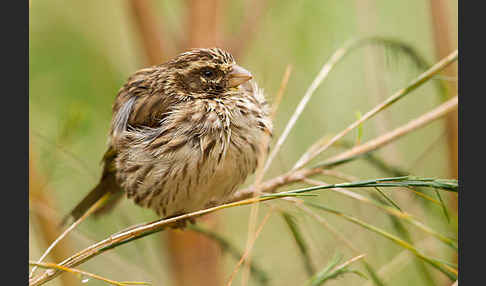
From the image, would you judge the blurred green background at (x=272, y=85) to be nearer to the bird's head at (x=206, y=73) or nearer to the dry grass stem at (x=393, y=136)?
the bird's head at (x=206, y=73)

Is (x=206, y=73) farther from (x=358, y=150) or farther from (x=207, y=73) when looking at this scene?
(x=358, y=150)

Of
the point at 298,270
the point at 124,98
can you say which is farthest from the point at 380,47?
the point at 298,270

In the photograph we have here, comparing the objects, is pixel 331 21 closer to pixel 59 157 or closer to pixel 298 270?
pixel 298 270

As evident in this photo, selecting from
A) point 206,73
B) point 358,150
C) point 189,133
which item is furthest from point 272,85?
point 358,150

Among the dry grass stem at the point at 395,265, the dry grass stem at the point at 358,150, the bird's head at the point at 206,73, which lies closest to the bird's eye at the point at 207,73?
the bird's head at the point at 206,73

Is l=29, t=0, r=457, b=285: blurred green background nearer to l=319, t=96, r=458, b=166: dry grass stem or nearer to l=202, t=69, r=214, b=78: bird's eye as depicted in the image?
l=202, t=69, r=214, b=78: bird's eye

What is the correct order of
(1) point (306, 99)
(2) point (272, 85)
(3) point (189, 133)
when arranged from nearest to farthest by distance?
(1) point (306, 99) → (3) point (189, 133) → (2) point (272, 85)

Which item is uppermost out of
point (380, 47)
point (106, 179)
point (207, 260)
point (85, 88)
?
point (380, 47)
